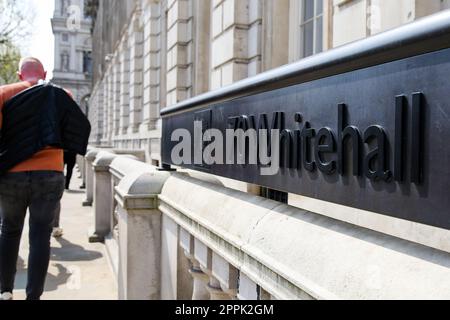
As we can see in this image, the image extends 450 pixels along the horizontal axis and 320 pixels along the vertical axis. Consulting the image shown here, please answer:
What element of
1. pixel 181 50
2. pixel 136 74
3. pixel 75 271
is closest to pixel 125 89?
pixel 136 74

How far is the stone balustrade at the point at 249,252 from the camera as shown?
108 centimetres

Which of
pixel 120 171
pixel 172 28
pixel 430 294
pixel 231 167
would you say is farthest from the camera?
pixel 172 28

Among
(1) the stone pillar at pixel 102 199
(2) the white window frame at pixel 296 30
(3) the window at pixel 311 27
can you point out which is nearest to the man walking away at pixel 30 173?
(3) the window at pixel 311 27

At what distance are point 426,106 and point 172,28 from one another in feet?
38.8

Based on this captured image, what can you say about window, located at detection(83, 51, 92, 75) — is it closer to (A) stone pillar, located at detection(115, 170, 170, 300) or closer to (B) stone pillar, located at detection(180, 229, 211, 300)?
(A) stone pillar, located at detection(115, 170, 170, 300)

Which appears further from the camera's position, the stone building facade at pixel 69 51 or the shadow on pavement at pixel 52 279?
the stone building facade at pixel 69 51

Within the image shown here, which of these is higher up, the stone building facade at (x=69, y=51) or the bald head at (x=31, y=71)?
the stone building facade at (x=69, y=51)

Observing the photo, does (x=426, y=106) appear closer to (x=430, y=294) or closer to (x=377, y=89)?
(x=377, y=89)

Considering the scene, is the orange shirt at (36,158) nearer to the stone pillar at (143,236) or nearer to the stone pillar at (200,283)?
the stone pillar at (143,236)

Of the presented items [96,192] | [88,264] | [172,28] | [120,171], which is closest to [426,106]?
[120,171]

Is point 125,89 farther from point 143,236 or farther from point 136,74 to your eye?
point 143,236

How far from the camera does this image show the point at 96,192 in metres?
7.58

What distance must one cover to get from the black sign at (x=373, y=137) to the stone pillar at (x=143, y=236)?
1582mm
